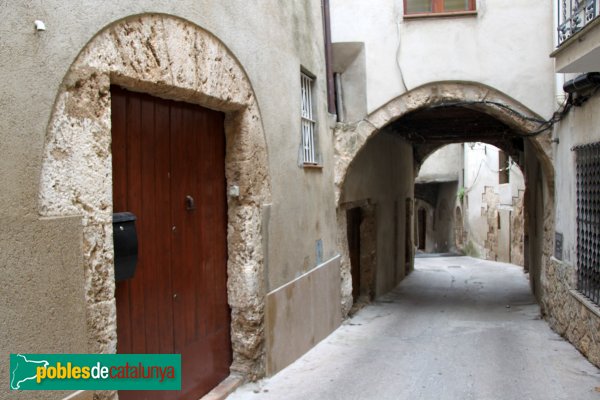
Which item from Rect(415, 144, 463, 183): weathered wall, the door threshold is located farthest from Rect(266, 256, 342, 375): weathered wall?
Rect(415, 144, 463, 183): weathered wall

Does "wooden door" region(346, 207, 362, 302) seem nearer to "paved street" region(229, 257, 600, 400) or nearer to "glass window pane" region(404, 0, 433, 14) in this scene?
"paved street" region(229, 257, 600, 400)

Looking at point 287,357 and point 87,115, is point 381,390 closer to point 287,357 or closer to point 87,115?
point 287,357

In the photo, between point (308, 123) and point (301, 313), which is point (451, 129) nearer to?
point (308, 123)

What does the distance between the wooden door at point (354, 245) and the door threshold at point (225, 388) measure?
498 centimetres

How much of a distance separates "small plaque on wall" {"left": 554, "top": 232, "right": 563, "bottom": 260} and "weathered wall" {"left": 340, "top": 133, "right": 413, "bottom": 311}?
2.69 m

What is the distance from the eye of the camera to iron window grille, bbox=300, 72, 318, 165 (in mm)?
6262

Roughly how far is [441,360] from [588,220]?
2094 mm

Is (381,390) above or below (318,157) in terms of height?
below

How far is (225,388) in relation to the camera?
436cm

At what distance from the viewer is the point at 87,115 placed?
2689 mm

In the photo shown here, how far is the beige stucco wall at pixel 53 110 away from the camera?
2.26m

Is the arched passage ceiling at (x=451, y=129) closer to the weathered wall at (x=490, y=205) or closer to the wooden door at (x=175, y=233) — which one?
the weathered wall at (x=490, y=205)

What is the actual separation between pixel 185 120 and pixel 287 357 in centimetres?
264

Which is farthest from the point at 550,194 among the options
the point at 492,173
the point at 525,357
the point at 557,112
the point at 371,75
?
the point at 492,173
